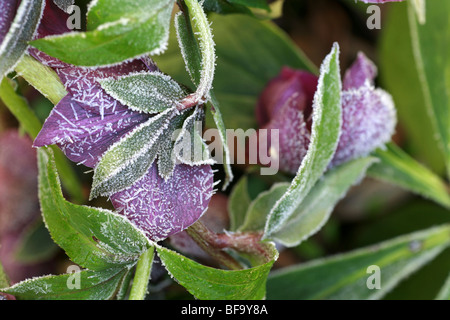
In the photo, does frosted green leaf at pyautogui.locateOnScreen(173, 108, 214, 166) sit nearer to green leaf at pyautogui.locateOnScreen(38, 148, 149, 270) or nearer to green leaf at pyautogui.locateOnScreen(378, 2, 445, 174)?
green leaf at pyautogui.locateOnScreen(38, 148, 149, 270)

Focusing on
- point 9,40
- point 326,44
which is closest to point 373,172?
point 326,44

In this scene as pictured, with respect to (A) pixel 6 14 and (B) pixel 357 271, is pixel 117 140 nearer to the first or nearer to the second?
(A) pixel 6 14

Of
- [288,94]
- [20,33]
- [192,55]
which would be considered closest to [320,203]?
[288,94]

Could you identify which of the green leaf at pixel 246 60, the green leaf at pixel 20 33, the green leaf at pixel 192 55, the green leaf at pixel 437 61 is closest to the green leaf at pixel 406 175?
the green leaf at pixel 437 61

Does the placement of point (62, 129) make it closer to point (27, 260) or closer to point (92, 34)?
point (92, 34)

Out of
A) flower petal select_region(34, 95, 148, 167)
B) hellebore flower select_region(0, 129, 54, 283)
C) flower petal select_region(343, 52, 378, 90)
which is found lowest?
hellebore flower select_region(0, 129, 54, 283)

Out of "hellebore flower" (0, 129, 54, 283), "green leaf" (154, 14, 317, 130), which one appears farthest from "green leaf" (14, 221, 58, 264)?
"green leaf" (154, 14, 317, 130)

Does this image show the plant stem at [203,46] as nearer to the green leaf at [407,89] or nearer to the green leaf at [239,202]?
the green leaf at [239,202]
